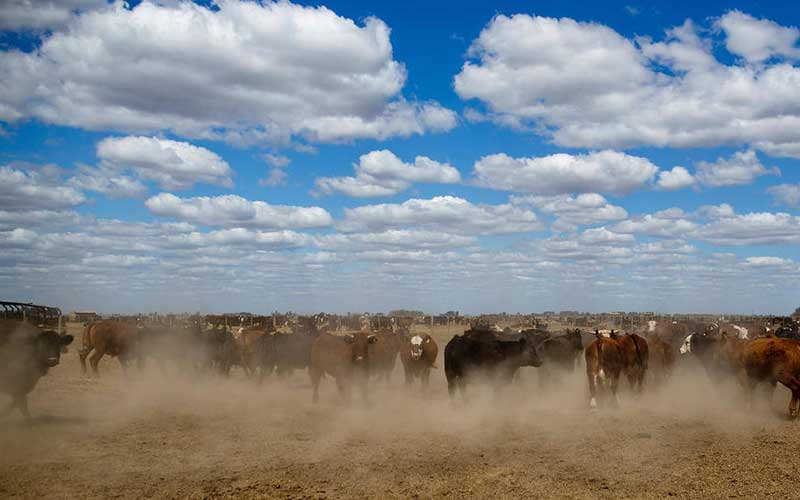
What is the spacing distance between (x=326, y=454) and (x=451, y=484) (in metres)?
2.80

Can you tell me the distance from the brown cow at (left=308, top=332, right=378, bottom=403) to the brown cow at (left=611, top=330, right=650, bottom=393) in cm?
676

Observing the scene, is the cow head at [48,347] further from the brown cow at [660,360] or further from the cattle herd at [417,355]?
the brown cow at [660,360]

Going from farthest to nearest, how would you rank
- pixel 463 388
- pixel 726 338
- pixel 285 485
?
pixel 726 338 → pixel 463 388 → pixel 285 485

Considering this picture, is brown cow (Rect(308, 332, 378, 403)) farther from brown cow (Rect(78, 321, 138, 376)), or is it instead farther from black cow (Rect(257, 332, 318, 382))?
brown cow (Rect(78, 321, 138, 376))

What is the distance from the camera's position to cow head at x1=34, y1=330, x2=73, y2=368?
1434 centimetres

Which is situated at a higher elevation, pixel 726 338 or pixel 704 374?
pixel 726 338

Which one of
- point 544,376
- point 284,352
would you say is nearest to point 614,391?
point 544,376

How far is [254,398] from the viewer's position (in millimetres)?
19406

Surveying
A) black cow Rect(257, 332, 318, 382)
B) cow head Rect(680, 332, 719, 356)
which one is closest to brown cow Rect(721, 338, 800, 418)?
cow head Rect(680, 332, 719, 356)

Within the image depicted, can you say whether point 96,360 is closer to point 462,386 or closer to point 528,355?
point 462,386

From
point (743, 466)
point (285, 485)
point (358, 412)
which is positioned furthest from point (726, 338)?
point (285, 485)

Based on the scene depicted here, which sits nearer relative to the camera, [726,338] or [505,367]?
[505,367]

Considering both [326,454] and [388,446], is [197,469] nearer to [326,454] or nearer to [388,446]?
[326,454]

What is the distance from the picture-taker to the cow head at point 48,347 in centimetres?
1434
